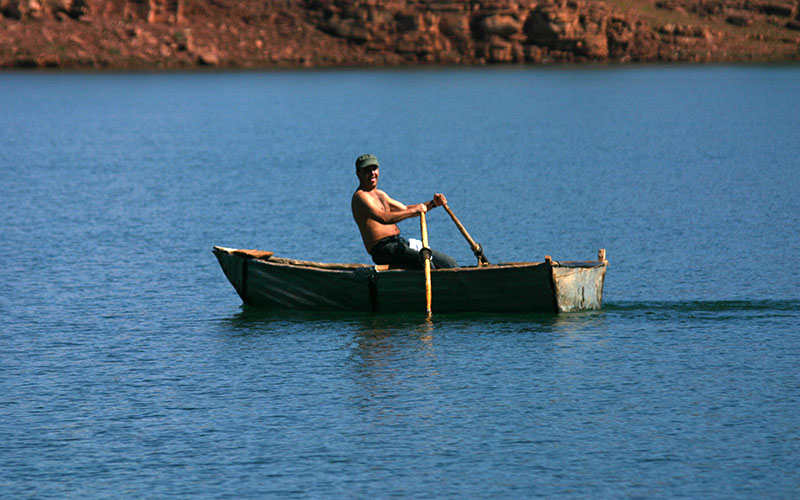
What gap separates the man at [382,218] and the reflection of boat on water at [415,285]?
325 mm

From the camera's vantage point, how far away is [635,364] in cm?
1708

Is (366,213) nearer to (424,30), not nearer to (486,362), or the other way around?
(486,362)

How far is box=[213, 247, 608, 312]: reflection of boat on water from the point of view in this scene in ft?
63.0

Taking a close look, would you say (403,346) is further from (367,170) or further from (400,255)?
(367,170)

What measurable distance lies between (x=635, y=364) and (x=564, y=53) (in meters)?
115

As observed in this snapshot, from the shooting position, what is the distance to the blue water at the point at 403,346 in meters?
13.2

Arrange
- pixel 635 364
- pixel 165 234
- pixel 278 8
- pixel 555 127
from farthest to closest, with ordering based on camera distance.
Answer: pixel 278 8
pixel 555 127
pixel 165 234
pixel 635 364

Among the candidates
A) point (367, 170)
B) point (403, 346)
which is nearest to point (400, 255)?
point (367, 170)

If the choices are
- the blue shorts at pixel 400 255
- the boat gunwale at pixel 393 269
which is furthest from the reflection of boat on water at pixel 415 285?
the blue shorts at pixel 400 255

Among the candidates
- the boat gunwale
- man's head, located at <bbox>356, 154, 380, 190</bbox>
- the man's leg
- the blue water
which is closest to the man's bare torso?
man's head, located at <bbox>356, 154, 380, 190</bbox>

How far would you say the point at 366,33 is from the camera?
129375mm

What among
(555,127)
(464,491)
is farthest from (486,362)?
(555,127)

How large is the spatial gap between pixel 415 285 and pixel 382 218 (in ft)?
3.79

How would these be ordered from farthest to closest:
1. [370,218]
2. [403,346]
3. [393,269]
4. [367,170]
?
[393,269]
[370,218]
[367,170]
[403,346]
